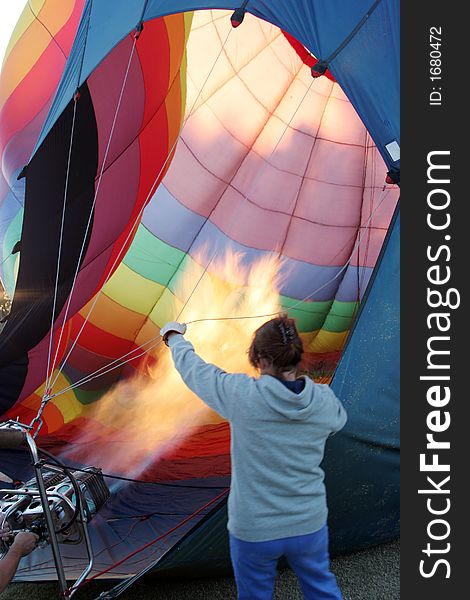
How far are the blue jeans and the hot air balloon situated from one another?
88cm

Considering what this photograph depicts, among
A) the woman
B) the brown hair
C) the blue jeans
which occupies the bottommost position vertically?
the blue jeans

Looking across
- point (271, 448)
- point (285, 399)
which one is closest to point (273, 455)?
point (271, 448)

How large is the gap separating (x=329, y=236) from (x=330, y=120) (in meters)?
0.69

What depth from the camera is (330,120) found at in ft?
11.2

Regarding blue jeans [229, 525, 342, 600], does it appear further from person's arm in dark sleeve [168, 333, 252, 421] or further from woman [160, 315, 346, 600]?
person's arm in dark sleeve [168, 333, 252, 421]

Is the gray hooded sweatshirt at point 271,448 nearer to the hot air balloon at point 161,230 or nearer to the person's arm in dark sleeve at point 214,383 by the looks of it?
the person's arm in dark sleeve at point 214,383

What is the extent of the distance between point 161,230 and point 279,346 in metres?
2.59

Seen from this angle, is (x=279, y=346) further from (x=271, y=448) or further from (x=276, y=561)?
(x=276, y=561)

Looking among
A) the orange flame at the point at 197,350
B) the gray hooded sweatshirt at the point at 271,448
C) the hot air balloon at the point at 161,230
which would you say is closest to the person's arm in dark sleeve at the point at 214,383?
the gray hooded sweatshirt at the point at 271,448

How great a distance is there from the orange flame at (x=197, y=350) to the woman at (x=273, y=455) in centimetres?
220

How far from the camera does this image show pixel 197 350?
3.44m

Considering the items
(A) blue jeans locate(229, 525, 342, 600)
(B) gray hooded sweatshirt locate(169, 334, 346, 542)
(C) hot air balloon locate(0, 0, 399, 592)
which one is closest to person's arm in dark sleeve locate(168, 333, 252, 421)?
(B) gray hooded sweatshirt locate(169, 334, 346, 542)

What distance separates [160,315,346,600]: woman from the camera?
1122mm

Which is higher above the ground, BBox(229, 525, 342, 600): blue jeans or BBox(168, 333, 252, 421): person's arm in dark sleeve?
BBox(168, 333, 252, 421): person's arm in dark sleeve
